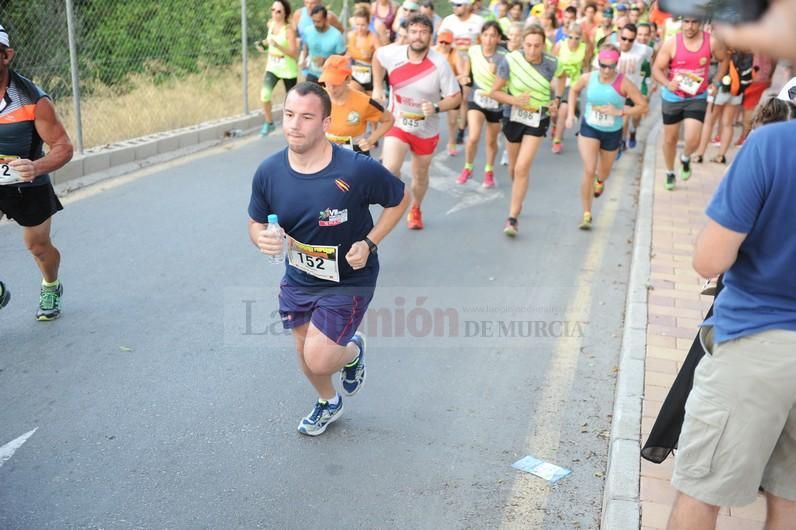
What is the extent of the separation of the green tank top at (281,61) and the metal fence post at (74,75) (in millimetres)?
3035

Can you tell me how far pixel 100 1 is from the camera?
36.0ft

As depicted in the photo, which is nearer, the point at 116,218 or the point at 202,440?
the point at 202,440

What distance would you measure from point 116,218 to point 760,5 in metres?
7.61

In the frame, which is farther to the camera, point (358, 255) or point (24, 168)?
point (24, 168)

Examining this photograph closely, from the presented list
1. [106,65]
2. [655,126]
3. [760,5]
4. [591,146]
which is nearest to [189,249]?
[591,146]

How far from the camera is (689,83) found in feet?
31.3

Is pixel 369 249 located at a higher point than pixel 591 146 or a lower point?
higher

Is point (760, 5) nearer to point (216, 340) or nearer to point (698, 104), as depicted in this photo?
point (216, 340)

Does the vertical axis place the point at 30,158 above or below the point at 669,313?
above

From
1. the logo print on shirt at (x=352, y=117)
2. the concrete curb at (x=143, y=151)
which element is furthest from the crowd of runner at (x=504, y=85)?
the concrete curb at (x=143, y=151)

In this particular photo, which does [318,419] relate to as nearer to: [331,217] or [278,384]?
[278,384]

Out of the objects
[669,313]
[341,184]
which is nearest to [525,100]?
[669,313]

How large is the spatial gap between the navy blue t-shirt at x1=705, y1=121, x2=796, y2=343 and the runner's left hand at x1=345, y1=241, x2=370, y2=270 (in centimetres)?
187

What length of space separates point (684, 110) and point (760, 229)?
25.2 ft
